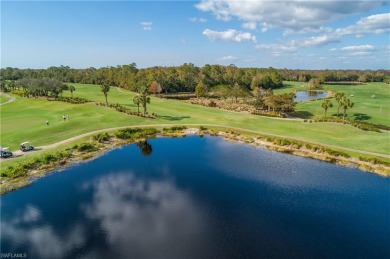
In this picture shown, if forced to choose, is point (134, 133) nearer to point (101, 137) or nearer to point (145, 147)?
point (101, 137)

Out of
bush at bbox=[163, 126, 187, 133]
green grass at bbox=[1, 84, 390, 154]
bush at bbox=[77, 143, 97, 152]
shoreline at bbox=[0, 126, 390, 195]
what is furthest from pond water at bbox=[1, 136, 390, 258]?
bush at bbox=[163, 126, 187, 133]

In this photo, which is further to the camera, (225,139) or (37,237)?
(225,139)

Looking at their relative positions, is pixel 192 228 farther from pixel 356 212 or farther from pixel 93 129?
pixel 93 129

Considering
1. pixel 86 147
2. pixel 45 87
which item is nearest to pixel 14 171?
pixel 86 147

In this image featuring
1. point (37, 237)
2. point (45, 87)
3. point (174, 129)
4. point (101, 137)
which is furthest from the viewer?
point (45, 87)

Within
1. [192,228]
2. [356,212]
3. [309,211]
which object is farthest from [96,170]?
[356,212]

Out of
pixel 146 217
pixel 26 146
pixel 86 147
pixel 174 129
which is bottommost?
pixel 146 217

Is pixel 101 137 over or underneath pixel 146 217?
over

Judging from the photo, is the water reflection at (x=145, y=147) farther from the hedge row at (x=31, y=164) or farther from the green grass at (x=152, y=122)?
the hedge row at (x=31, y=164)
